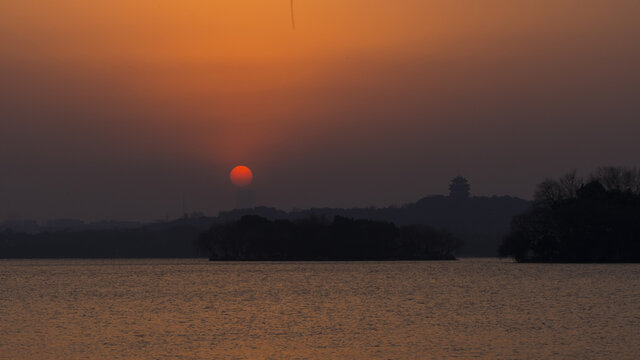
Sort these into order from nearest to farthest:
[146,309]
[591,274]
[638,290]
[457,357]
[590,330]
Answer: [457,357] < [590,330] < [146,309] < [638,290] < [591,274]

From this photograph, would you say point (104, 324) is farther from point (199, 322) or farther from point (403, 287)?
point (403, 287)

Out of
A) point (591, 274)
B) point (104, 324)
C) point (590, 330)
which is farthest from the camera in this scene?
point (591, 274)

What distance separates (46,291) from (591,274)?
92347 millimetres

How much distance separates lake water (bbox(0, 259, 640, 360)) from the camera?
5819cm

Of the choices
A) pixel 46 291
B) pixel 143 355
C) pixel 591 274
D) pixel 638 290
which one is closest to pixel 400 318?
pixel 143 355

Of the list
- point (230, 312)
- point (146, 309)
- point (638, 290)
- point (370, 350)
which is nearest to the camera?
point (370, 350)

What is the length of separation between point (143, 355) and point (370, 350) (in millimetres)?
13522

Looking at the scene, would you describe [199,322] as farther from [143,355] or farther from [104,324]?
[143,355]

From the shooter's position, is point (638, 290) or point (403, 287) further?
point (403, 287)

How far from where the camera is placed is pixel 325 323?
249 feet

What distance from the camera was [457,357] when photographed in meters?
55.1

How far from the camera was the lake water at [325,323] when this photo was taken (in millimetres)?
58188

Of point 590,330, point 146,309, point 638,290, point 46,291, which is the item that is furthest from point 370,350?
point 46,291

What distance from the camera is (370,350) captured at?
58.7 metres
